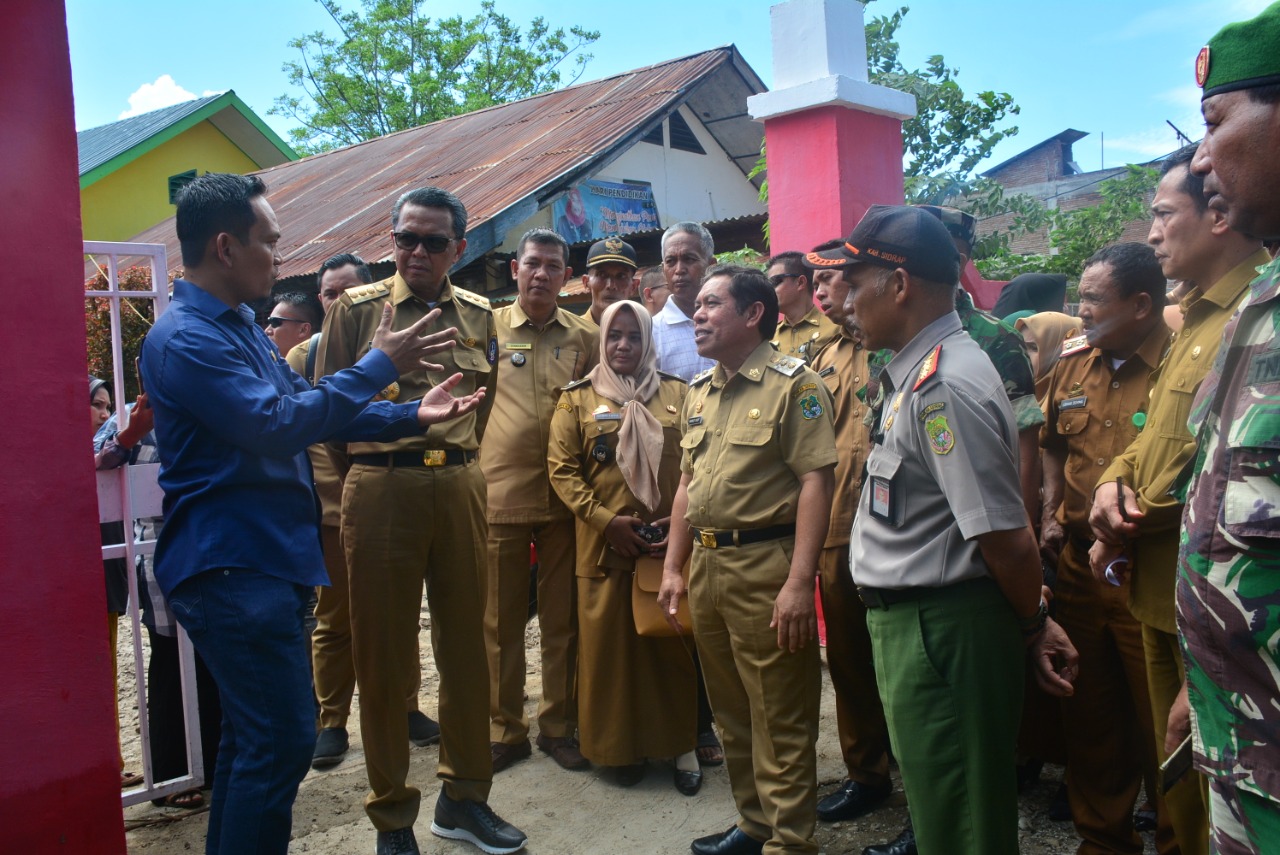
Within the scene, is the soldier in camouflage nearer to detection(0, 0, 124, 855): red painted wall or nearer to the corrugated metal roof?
detection(0, 0, 124, 855): red painted wall

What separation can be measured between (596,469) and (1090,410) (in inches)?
79.0

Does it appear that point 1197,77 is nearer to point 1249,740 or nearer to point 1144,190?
point 1249,740

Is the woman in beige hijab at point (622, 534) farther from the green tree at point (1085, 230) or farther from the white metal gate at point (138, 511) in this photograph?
the green tree at point (1085, 230)

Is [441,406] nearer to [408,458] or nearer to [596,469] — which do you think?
[408,458]

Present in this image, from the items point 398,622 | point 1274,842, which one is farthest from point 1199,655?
point 398,622

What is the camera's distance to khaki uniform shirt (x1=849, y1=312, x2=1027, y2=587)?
7.21ft

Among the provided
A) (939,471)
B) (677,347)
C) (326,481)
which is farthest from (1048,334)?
(326,481)

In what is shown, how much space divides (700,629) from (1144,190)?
10.6m

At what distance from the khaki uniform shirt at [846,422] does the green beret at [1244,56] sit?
7.08ft

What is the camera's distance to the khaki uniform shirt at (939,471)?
7.21 feet

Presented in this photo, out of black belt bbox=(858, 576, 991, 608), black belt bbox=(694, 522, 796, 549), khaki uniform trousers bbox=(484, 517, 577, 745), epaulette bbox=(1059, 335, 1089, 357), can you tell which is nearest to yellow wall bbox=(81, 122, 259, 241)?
khaki uniform trousers bbox=(484, 517, 577, 745)

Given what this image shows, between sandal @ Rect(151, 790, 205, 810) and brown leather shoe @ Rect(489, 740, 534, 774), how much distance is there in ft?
4.02

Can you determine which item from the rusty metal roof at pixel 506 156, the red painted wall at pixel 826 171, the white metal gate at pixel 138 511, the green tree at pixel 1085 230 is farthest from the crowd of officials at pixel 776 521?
the rusty metal roof at pixel 506 156

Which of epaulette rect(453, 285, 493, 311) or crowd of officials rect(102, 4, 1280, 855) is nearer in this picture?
crowd of officials rect(102, 4, 1280, 855)
